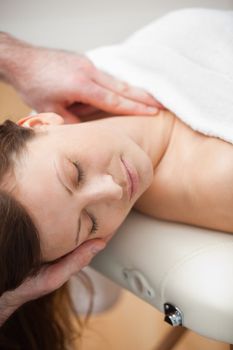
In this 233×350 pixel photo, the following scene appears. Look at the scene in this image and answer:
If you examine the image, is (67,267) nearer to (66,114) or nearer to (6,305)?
(6,305)

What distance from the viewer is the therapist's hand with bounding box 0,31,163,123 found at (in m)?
1.06

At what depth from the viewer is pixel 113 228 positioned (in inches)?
35.3

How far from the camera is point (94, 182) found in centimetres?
83

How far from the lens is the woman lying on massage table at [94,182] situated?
0.77m

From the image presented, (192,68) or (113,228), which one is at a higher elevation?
(192,68)

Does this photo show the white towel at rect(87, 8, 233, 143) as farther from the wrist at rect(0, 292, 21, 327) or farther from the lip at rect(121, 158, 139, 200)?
the wrist at rect(0, 292, 21, 327)

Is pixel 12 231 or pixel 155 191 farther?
pixel 155 191

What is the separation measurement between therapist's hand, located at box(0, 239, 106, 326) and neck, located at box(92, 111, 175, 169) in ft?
0.89

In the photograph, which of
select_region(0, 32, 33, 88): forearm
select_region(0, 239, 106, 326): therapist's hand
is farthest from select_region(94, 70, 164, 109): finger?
select_region(0, 239, 106, 326): therapist's hand

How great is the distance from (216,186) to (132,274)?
0.27 metres

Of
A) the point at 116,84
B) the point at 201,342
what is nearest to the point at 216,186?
the point at 116,84

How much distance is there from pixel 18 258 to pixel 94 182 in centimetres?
21

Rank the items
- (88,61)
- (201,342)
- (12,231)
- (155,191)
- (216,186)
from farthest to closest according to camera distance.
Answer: (201,342) < (88,61) < (155,191) < (216,186) < (12,231)

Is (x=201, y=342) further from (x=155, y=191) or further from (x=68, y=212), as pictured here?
(x=68, y=212)
